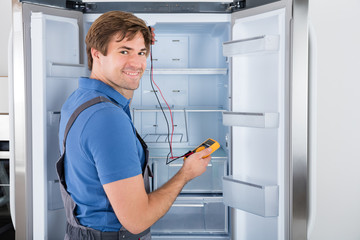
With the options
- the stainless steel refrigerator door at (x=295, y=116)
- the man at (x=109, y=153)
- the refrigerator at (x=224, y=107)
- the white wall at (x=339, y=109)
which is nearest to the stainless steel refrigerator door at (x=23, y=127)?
the refrigerator at (x=224, y=107)

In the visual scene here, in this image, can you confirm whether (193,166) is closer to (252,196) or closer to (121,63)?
(121,63)

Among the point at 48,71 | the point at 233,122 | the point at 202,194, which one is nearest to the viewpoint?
the point at 48,71

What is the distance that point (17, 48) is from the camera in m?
1.51

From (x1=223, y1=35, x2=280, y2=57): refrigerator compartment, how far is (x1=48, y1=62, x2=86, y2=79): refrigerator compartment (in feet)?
2.37

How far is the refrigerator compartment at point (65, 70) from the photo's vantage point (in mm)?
1563

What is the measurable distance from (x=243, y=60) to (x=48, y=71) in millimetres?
939

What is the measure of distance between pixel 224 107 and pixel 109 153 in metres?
1.30

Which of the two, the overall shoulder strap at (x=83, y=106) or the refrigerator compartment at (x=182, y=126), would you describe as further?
the refrigerator compartment at (x=182, y=126)

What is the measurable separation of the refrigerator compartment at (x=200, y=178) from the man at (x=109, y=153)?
939 millimetres

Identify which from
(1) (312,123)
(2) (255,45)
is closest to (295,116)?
(1) (312,123)

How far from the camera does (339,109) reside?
2217 mm

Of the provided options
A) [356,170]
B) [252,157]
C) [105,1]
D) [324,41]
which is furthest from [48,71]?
[356,170]

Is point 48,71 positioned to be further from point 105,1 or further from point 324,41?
point 324,41

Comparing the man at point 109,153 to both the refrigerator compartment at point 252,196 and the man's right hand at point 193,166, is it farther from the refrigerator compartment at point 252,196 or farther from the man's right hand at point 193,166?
the refrigerator compartment at point 252,196
